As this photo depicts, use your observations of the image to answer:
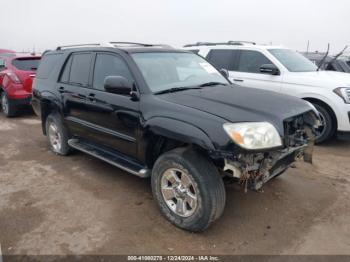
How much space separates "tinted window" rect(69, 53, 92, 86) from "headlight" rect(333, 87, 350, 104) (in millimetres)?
4225

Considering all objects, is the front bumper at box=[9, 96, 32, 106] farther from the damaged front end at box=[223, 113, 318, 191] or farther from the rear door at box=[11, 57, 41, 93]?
the damaged front end at box=[223, 113, 318, 191]

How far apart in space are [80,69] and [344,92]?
444 cm

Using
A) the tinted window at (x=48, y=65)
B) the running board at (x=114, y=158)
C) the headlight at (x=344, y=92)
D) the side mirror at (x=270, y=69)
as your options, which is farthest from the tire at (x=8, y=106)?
the headlight at (x=344, y=92)

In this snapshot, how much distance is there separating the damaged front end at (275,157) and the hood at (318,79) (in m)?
2.76

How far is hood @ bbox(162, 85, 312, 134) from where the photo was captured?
2.96m

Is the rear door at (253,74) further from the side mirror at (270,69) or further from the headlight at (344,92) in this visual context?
Result: the headlight at (344,92)

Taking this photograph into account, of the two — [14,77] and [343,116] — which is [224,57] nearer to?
[343,116]

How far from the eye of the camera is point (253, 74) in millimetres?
6887

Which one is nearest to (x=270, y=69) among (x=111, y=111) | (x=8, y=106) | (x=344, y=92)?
(x=344, y=92)

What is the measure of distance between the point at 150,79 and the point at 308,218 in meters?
2.26

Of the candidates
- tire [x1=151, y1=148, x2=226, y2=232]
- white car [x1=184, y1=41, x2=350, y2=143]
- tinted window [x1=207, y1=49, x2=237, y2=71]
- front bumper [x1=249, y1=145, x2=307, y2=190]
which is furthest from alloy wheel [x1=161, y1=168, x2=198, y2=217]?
tinted window [x1=207, y1=49, x2=237, y2=71]

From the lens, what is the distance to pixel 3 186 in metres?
4.23

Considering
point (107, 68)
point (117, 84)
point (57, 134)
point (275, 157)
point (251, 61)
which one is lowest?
point (57, 134)

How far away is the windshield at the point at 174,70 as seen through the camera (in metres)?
3.73
